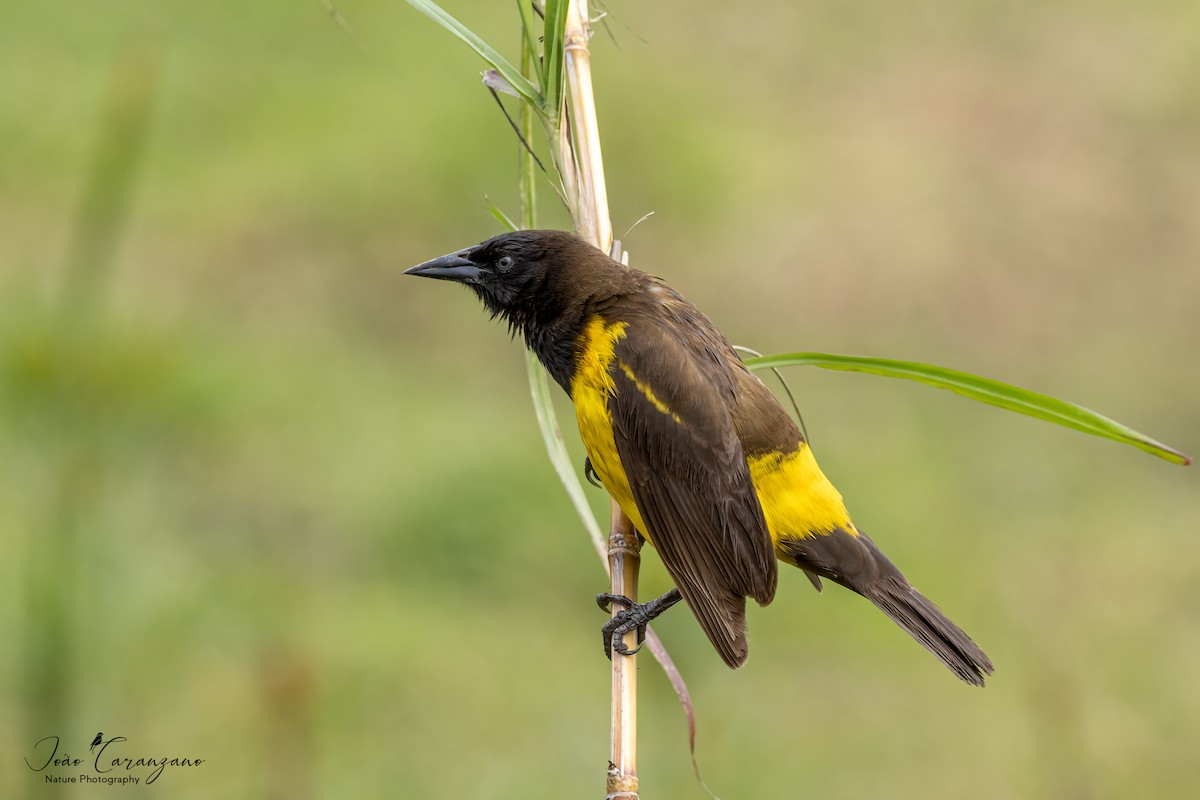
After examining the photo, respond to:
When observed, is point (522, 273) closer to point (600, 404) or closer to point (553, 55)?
point (600, 404)

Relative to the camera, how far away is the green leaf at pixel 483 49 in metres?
2.55

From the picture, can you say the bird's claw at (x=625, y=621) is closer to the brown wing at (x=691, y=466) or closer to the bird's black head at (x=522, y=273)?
the brown wing at (x=691, y=466)

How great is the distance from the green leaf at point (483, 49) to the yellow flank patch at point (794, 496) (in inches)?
46.4

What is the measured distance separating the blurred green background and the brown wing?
33.6 inches

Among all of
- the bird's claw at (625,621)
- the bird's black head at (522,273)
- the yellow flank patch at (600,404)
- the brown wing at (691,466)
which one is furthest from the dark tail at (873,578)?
the bird's black head at (522,273)

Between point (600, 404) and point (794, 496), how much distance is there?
593 millimetres

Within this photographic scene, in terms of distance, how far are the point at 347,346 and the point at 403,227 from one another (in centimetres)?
109

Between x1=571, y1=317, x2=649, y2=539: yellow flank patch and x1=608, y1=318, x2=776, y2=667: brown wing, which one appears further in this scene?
x1=571, y1=317, x2=649, y2=539: yellow flank patch

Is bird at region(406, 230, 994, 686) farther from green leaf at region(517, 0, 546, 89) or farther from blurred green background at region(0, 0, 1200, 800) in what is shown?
blurred green background at region(0, 0, 1200, 800)

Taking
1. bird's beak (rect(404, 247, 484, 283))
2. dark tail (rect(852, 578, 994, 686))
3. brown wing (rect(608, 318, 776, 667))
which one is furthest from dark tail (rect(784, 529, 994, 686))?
bird's beak (rect(404, 247, 484, 283))

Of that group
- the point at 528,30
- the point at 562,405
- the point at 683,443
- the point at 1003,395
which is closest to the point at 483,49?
the point at 528,30

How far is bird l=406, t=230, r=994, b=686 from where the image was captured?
3146 mm

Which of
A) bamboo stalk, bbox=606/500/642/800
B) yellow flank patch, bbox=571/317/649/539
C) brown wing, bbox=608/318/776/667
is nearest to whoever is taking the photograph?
bamboo stalk, bbox=606/500/642/800

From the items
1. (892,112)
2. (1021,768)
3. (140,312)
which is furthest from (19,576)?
(892,112)
